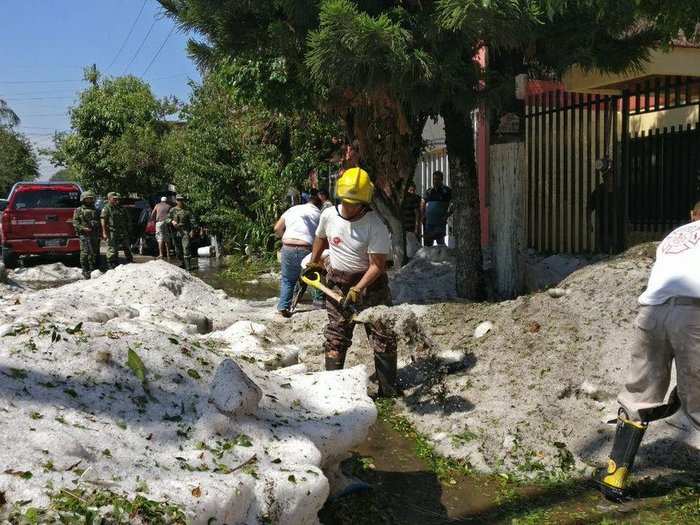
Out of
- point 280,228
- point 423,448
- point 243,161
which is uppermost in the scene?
point 243,161

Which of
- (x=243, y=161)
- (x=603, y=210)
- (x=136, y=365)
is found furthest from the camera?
(x=243, y=161)

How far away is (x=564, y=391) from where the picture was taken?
5332 millimetres

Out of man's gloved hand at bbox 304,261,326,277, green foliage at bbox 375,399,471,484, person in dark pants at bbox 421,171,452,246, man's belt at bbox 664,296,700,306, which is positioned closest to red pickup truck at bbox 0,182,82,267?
person in dark pants at bbox 421,171,452,246

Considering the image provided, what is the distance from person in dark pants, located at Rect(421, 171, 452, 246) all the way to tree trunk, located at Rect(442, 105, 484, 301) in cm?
459

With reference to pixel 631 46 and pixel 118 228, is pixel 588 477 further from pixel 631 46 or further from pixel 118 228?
pixel 118 228

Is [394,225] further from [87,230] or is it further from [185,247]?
[87,230]

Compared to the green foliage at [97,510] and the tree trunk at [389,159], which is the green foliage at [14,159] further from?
the green foliage at [97,510]

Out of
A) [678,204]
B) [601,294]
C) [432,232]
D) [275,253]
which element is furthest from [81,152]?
[601,294]

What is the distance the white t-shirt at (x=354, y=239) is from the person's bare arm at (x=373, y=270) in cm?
4

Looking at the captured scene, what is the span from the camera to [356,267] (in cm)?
581

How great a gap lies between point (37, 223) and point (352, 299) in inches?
516

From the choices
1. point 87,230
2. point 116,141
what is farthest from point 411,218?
point 116,141

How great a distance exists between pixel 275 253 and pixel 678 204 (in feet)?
30.4

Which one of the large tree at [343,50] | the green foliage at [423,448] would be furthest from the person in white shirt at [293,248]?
the green foliage at [423,448]
